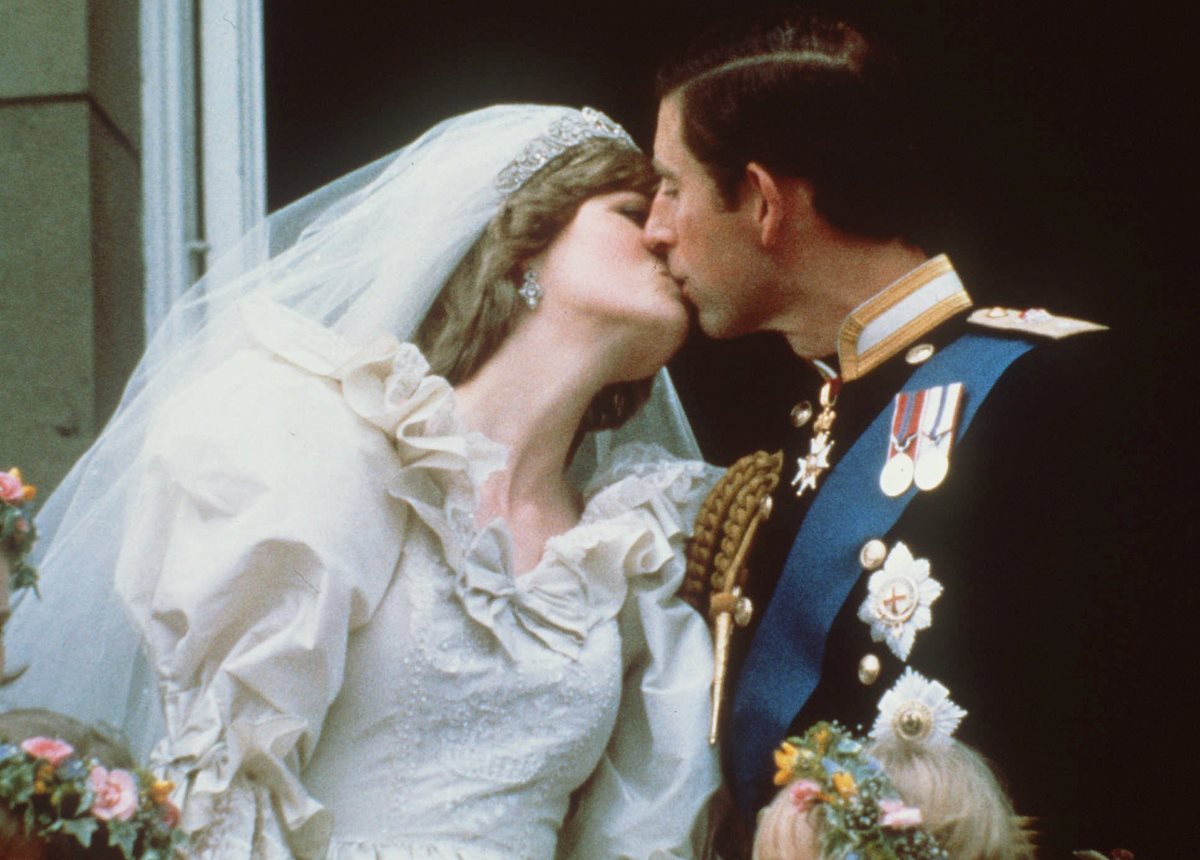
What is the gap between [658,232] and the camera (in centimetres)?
252

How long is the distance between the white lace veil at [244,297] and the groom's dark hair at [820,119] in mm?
349

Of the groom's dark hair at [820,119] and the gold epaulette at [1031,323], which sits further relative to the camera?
the groom's dark hair at [820,119]

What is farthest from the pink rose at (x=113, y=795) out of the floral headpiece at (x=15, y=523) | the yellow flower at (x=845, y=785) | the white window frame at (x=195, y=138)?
the white window frame at (x=195, y=138)

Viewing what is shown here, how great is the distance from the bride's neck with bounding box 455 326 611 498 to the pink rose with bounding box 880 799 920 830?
882mm

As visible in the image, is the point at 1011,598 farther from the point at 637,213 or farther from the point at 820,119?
the point at 637,213

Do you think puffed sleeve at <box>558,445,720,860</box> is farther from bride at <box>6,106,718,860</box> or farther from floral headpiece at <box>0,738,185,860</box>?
floral headpiece at <box>0,738,185,860</box>

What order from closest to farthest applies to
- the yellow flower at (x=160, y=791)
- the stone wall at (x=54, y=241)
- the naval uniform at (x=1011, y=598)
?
the yellow flower at (x=160, y=791) < the naval uniform at (x=1011, y=598) < the stone wall at (x=54, y=241)

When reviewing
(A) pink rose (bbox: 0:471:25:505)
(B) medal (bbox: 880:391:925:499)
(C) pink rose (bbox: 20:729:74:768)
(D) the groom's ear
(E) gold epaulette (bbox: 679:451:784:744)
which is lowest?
(E) gold epaulette (bbox: 679:451:784:744)

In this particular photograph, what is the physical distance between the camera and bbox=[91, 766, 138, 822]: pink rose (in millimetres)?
1633

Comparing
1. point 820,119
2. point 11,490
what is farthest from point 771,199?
point 11,490

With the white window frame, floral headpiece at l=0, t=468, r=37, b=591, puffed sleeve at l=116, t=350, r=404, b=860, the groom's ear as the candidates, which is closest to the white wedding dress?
puffed sleeve at l=116, t=350, r=404, b=860

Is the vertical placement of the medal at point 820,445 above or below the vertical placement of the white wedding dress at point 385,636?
above

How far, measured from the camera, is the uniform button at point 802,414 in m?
2.45

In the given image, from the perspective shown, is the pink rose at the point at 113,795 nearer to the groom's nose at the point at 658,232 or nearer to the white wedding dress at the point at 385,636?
the white wedding dress at the point at 385,636
